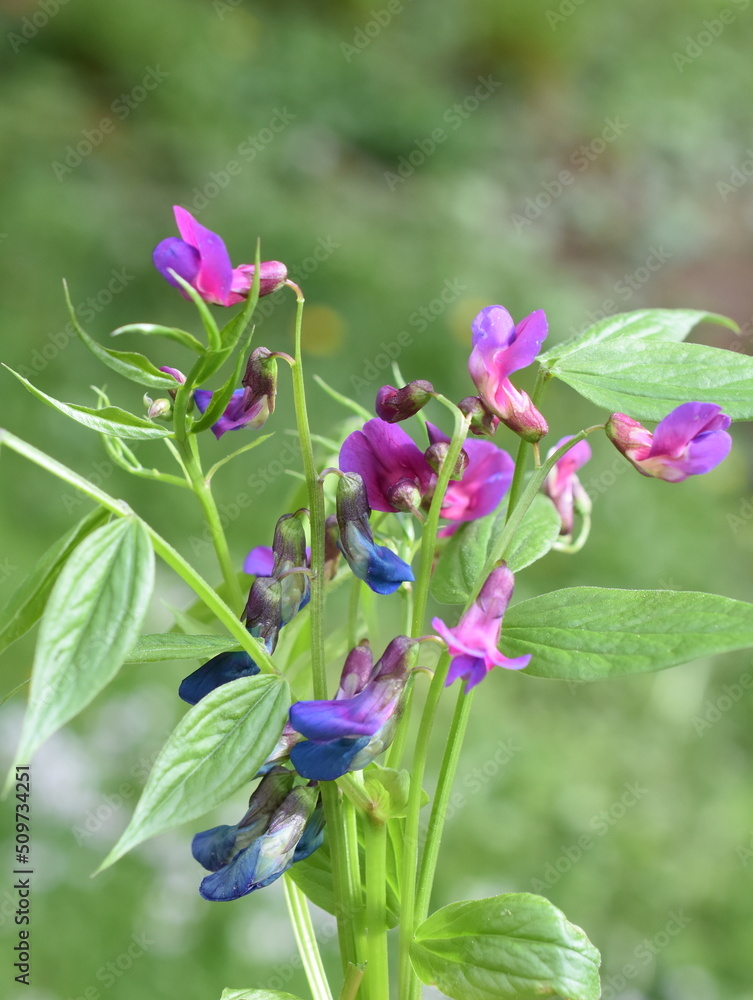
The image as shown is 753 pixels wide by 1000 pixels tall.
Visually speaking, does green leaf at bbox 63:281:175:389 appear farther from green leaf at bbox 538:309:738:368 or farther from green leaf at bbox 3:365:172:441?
green leaf at bbox 538:309:738:368

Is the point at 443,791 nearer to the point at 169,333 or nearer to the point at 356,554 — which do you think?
the point at 356,554

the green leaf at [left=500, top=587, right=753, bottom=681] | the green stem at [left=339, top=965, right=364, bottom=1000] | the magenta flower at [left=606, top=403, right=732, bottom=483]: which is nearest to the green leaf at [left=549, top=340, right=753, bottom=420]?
the magenta flower at [left=606, top=403, right=732, bottom=483]

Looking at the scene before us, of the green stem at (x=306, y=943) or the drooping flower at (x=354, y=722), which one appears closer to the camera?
the drooping flower at (x=354, y=722)

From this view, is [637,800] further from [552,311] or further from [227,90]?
[227,90]

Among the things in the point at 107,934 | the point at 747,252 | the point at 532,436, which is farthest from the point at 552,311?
the point at 532,436

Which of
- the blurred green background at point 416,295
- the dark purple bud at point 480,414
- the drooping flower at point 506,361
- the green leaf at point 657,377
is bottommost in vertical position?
the blurred green background at point 416,295

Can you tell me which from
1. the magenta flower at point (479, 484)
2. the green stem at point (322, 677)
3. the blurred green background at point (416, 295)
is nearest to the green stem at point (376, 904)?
the green stem at point (322, 677)

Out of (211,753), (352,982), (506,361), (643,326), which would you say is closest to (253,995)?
(352,982)

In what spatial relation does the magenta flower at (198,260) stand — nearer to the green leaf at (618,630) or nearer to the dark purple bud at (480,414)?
the dark purple bud at (480,414)
